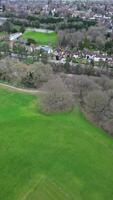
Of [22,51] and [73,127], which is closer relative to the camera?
[73,127]

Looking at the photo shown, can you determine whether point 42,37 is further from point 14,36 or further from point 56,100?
point 56,100

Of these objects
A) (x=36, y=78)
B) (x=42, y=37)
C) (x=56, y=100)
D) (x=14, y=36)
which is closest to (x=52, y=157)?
→ (x=56, y=100)

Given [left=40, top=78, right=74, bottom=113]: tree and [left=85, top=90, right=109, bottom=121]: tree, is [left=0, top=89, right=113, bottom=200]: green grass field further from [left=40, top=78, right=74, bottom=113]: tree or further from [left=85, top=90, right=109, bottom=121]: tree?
[left=85, top=90, right=109, bottom=121]: tree

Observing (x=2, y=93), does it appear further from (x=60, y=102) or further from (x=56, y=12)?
(x=56, y=12)

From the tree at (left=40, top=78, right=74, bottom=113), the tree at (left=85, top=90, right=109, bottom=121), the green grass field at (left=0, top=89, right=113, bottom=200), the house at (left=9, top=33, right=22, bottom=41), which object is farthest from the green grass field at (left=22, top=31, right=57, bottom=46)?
the green grass field at (left=0, top=89, right=113, bottom=200)

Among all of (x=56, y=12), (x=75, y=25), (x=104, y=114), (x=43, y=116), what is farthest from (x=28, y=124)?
(x=56, y=12)

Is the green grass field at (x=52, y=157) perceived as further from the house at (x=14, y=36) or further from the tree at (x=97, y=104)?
the house at (x=14, y=36)
